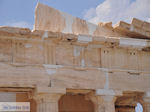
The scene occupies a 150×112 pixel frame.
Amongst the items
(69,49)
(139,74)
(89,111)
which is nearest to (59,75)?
(69,49)

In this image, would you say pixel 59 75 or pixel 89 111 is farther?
pixel 89 111

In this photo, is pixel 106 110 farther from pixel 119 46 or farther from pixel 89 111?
pixel 89 111

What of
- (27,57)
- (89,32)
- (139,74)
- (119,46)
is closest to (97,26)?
(89,32)

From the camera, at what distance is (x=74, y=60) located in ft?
32.7

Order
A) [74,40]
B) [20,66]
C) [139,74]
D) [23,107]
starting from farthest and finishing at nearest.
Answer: [23,107] < [139,74] < [74,40] < [20,66]

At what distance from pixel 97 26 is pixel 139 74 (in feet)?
7.01

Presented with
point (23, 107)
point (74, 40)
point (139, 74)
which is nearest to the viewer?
point (74, 40)

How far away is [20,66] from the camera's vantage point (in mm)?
9203

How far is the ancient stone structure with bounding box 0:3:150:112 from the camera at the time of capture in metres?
9.23

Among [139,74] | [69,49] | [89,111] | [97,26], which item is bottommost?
[89,111]

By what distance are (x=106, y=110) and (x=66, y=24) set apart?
3.03 metres

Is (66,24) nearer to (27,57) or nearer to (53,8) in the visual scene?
(53,8)

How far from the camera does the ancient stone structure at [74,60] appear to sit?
923cm

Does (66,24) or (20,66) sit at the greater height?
(66,24)
